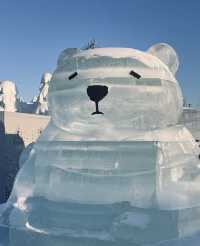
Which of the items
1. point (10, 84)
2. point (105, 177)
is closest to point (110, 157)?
point (105, 177)

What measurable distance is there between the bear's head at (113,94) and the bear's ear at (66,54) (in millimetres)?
145

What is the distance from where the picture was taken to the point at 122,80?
363 cm

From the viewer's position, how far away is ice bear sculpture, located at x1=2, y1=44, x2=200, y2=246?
3.46 m

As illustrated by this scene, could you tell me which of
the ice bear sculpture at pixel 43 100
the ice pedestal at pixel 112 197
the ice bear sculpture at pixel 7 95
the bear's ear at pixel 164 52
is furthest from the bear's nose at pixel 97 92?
the ice bear sculpture at pixel 43 100

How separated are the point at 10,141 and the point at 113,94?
39.8 feet

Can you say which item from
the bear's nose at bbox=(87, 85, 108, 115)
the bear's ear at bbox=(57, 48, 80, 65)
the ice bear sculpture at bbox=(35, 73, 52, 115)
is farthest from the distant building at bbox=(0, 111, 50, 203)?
the bear's nose at bbox=(87, 85, 108, 115)

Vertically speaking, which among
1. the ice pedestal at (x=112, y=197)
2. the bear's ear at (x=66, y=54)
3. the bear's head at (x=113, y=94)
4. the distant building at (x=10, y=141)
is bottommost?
the distant building at (x=10, y=141)

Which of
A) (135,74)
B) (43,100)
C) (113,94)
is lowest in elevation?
(43,100)

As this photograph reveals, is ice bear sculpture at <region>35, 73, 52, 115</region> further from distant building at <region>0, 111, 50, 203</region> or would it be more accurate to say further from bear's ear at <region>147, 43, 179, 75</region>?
bear's ear at <region>147, 43, 179, 75</region>

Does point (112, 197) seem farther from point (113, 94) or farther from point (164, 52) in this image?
point (164, 52)

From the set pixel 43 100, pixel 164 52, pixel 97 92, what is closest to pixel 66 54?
pixel 97 92

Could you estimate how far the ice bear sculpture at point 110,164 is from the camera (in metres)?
3.46

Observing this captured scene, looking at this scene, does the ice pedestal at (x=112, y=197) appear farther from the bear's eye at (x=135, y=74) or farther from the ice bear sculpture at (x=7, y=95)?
the ice bear sculpture at (x=7, y=95)

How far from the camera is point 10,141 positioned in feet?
→ 49.9
